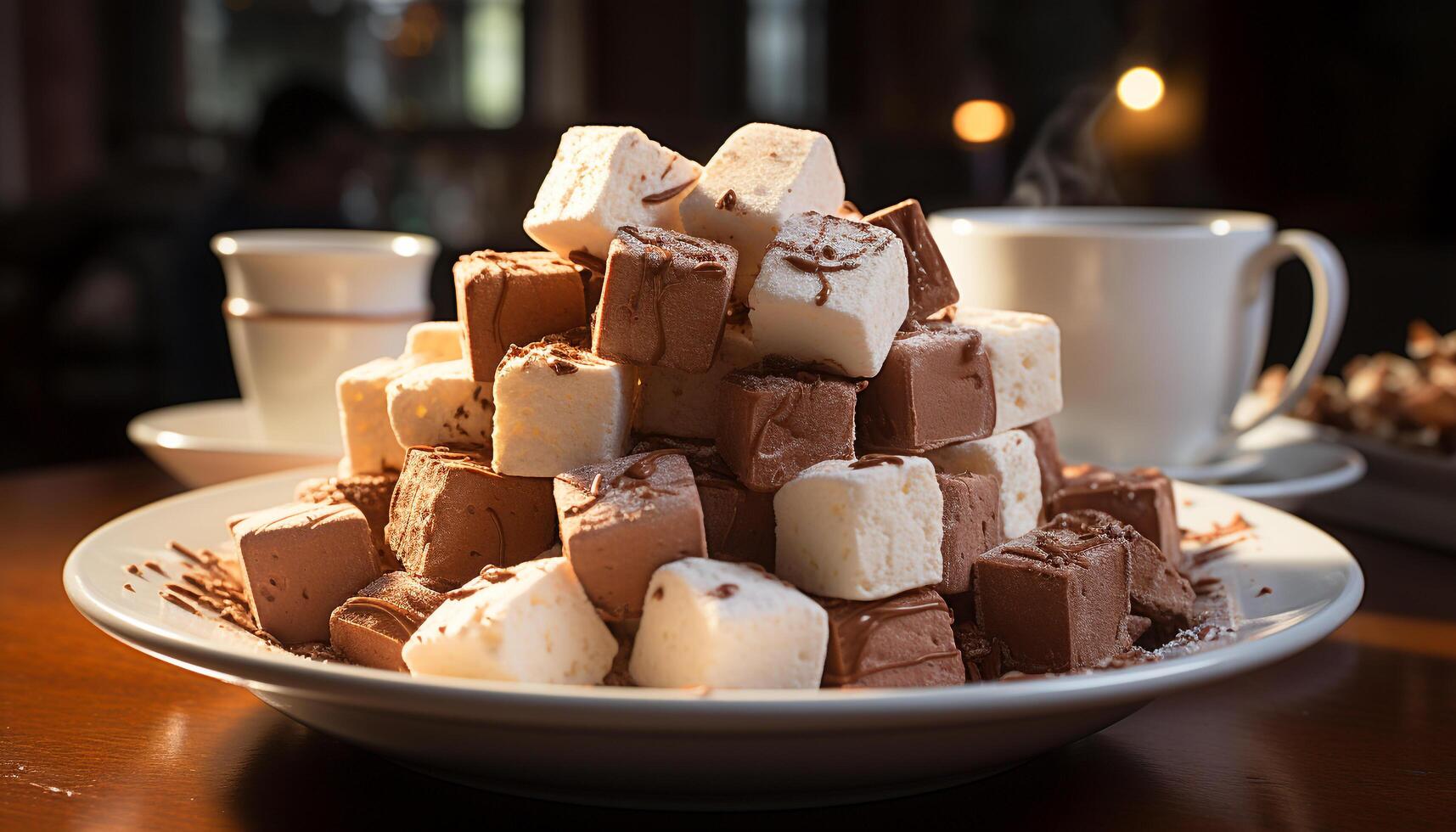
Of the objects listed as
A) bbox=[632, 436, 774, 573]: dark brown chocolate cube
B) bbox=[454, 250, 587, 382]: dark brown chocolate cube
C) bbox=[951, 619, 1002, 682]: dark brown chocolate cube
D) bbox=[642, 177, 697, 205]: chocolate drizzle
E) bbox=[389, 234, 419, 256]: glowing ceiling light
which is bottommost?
bbox=[951, 619, 1002, 682]: dark brown chocolate cube

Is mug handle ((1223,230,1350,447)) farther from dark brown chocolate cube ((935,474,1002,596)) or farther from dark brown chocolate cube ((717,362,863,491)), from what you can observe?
dark brown chocolate cube ((717,362,863,491))

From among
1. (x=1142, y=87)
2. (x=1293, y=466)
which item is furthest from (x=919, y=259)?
(x=1142, y=87)

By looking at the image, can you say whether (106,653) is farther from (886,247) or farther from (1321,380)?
(1321,380)

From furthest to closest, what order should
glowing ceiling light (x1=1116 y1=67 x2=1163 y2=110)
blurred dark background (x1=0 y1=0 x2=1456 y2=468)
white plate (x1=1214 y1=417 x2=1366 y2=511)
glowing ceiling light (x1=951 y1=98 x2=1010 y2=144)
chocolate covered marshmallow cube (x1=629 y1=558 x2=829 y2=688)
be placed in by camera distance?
glowing ceiling light (x1=951 y1=98 x2=1010 y2=144) → glowing ceiling light (x1=1116 y1=67 x2=1163 y2=110) → blurred dark background (x1=0 y1=0 x2=1456 y2=468) → white plate (x1=1214 y1=417 x2=1366 y2=511) → chocolate covered marshmallow cube (x1=629 y1=558 x2=829 y2=688)

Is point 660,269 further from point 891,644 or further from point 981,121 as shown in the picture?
point 981,121

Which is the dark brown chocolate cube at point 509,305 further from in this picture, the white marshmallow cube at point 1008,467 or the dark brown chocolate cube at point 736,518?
the white marshmallow cube at point 1008,467

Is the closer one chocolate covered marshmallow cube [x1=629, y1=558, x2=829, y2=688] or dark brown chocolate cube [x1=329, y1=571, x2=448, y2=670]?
chocolate covered marshmallow cube [x1=629, y1=558, x2=829, y2=688]

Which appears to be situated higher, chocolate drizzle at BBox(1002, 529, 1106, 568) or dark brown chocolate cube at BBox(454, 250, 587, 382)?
dark brown chocolate cube at BBox(454, 250, 587, 382)

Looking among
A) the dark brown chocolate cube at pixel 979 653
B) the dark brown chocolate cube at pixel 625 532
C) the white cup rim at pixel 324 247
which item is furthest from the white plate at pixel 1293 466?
the white cup rim at pixel 324 247

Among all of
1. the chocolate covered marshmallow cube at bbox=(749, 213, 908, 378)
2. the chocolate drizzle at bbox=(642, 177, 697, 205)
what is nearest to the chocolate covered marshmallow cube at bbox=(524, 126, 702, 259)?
the chocolate drizzle at bbox=(642, 177, 697, 205)
